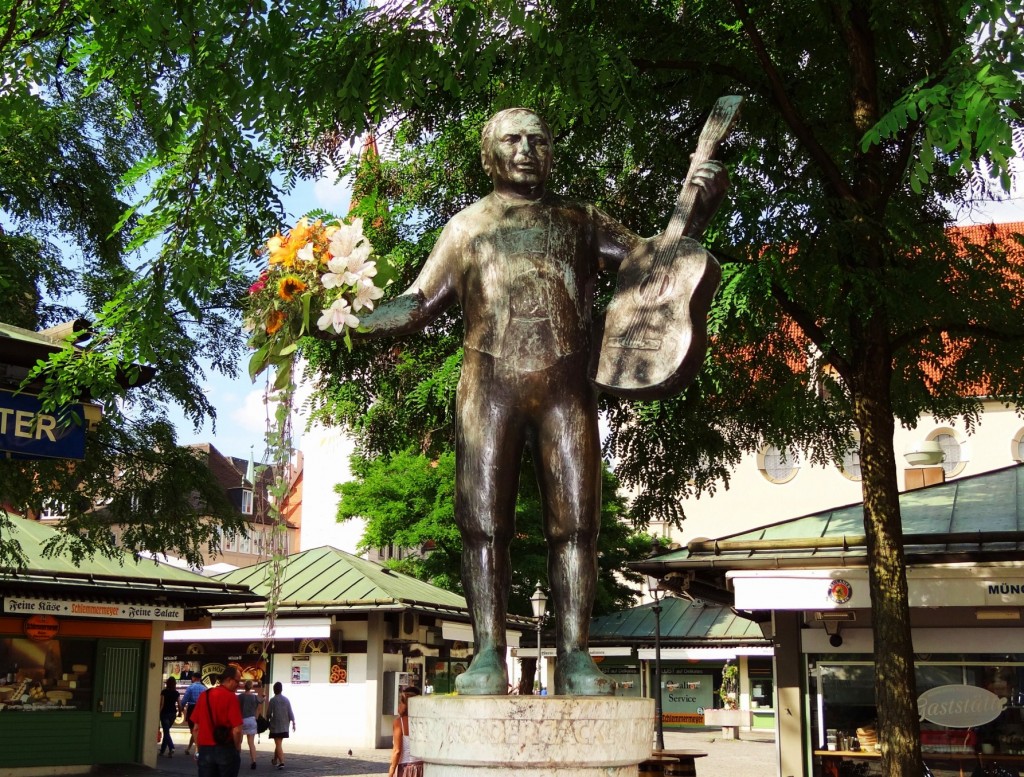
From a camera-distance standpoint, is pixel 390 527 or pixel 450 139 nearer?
pixel 450 139

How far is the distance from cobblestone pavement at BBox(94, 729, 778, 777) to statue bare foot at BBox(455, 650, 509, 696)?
52.1 feet

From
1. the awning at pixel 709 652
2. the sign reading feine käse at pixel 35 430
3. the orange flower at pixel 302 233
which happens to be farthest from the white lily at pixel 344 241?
the awning at pixel 709 652

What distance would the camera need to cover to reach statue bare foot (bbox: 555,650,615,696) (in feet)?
12.8

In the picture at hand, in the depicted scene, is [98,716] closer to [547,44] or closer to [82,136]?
[82,136]

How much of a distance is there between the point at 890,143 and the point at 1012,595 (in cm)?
450

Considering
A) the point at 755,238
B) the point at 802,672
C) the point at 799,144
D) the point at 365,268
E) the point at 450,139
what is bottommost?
the point at 802,672

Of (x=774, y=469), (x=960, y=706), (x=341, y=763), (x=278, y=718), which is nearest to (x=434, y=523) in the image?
(x=341, y=763)

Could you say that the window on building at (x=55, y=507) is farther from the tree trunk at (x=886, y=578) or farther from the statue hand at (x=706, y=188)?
the statue hand at (x=706, y=188)

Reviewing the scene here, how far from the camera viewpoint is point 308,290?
4207 mm

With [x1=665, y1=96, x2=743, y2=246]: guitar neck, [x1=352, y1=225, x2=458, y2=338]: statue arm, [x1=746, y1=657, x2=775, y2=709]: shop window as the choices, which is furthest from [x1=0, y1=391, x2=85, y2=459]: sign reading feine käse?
[x1=746, y1=657, x2=775, y2=709]: shop window

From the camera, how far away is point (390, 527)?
107 ft

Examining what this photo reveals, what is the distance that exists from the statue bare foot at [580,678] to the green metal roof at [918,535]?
27.4ft

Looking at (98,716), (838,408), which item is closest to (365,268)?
(838,408)

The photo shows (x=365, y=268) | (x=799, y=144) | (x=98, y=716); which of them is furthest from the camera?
(x=98, y=716)
